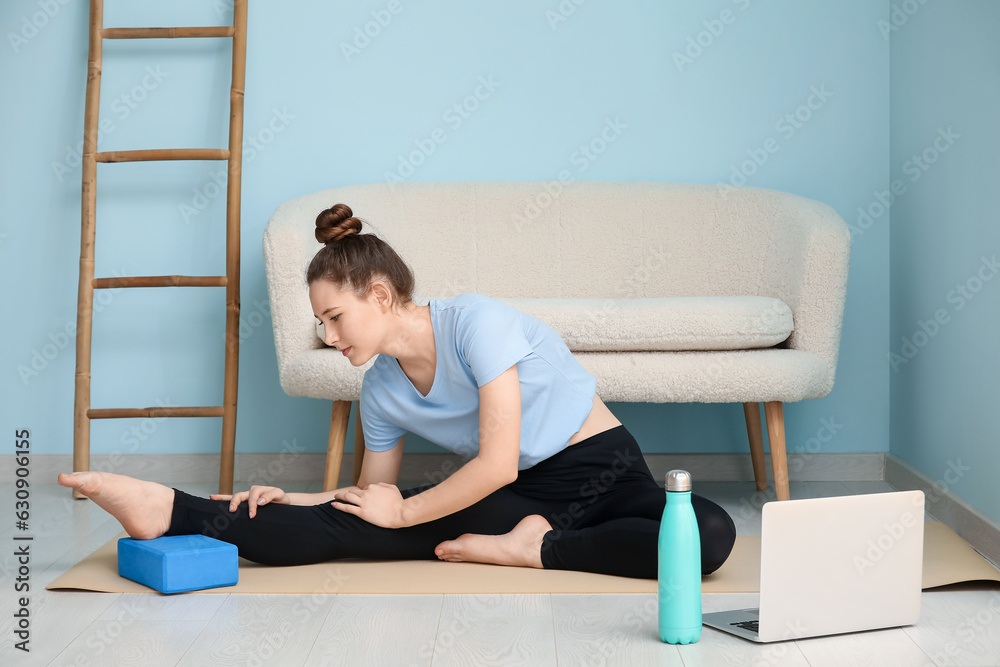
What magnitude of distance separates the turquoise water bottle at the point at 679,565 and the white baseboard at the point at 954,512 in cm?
84

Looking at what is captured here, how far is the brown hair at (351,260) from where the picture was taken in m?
1.44

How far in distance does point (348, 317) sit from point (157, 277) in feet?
4.01

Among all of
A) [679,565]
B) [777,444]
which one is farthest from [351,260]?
[777,444]

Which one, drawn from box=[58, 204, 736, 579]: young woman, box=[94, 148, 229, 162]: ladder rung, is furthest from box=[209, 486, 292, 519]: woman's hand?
box=[94, 148, 229, 162]: ladder rung

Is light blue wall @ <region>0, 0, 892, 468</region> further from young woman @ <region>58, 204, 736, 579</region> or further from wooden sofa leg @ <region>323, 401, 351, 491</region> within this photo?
young woman @ <region>58, 204, 736, 579</region>

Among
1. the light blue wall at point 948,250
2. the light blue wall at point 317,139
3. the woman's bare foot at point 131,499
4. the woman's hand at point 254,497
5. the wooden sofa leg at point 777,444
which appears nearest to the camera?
the woman's bare foot at point 131,499

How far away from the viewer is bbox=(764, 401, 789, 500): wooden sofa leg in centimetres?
203

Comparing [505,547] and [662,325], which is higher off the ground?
[662,325]

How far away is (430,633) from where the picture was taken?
4.17 feet

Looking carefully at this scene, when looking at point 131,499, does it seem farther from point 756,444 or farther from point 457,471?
point 756,444

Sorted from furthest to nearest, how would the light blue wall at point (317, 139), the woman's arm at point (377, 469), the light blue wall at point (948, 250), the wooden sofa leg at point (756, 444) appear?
the light blue wall at point (317, 139)
the wooden sofa leg at point (756, 444)
the light blue wall at point (948, 250)
the woman's arm at point (377, 469)

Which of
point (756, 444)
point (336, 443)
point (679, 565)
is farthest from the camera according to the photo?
point (756, 444)

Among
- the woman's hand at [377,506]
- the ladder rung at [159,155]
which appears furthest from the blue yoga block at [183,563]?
the ladder rung at [159,155]

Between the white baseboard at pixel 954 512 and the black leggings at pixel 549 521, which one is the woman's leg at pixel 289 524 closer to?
the black leggings at pixel 549 521
